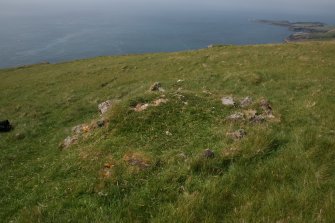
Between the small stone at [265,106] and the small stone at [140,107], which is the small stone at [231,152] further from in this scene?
the small stone at [265,106]

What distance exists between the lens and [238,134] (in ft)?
34.5

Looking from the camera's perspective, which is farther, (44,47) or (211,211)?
(44,47)

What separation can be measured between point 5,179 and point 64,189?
3383mm

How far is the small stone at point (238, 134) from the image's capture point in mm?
10422

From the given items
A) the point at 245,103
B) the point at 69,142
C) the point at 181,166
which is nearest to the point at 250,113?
the point at 245,103

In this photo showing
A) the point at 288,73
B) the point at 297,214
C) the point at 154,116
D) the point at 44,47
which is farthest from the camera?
the point at 44,47

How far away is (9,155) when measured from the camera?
14.1 m

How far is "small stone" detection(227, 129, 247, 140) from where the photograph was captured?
34.2ft

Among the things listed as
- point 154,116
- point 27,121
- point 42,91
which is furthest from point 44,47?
point 154,116

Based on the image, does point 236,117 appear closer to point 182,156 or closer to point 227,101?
point 227,101

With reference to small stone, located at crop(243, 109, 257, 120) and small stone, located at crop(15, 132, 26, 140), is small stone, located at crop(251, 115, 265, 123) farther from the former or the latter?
small stone, located at crop(15, 132, 26, 140)

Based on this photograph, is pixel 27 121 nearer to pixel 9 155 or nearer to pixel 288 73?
pixel 9 155

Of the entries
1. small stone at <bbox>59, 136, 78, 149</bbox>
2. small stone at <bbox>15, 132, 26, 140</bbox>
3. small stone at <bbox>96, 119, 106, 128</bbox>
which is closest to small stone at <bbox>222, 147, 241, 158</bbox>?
small stone at <bbox>96, 119, 106, 128</bbox>

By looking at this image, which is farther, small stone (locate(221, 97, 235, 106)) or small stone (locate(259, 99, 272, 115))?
small stone (locate(221, 97, 235, 106))
